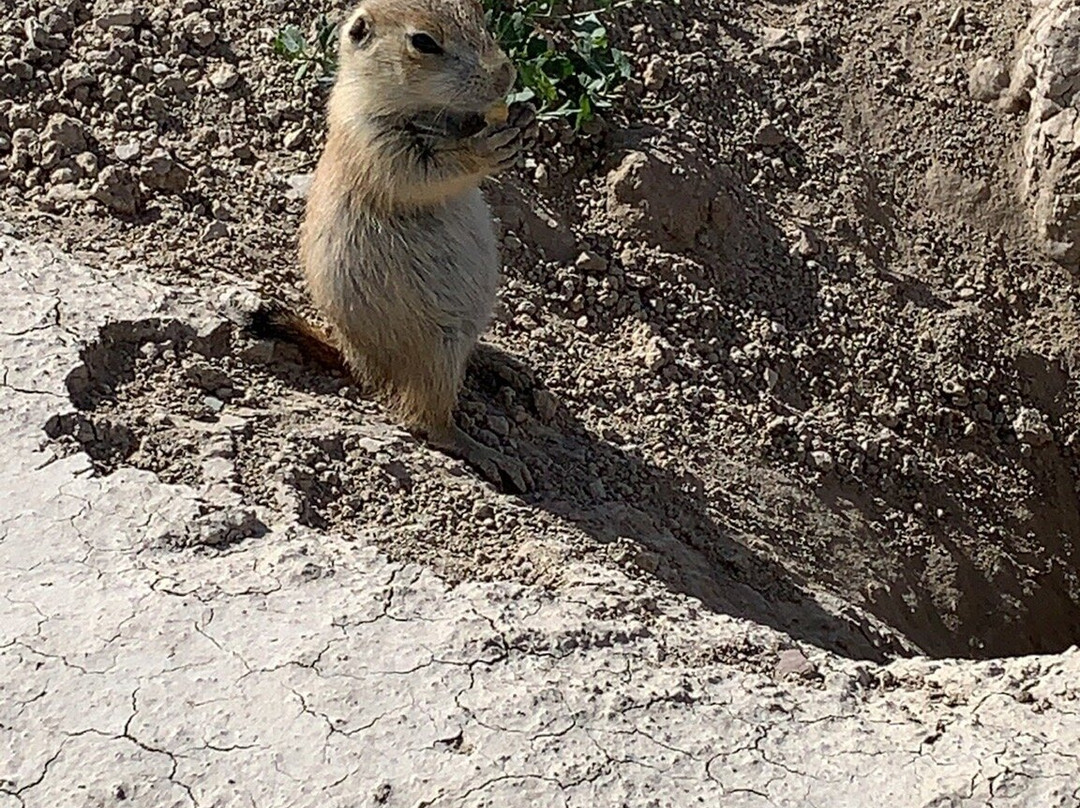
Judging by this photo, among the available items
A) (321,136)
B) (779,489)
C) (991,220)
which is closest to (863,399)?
(779,489)

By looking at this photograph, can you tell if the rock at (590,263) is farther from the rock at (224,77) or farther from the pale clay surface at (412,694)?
the pale clay surface at (412,694)

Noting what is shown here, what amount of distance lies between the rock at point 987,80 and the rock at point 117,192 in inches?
142

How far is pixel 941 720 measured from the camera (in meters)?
3.12

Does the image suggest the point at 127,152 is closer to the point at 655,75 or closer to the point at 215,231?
the point at 215,231

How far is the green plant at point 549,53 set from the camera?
5.36 m

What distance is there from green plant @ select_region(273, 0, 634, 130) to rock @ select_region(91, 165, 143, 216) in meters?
0.82

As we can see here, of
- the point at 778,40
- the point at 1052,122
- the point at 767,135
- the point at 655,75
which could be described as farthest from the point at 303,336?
the point at 1052,122

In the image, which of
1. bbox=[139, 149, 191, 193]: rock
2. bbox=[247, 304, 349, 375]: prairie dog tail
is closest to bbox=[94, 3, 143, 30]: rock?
bbox=[139, 149, 191, 193]: rock

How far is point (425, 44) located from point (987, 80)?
2.95m

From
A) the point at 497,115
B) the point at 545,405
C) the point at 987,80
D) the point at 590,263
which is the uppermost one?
the point at 987,80

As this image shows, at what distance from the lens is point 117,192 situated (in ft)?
16.4

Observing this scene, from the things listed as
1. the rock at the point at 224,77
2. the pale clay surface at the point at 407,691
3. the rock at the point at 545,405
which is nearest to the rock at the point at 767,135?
the rock at the point at 545,405

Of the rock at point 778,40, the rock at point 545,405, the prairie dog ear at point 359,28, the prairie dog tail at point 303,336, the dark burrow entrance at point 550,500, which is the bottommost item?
the dark burrow entrance at point 550,500

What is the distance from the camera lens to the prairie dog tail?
14.9 ft
